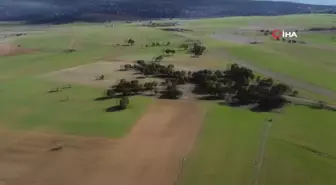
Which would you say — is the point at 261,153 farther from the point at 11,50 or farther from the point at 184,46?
the point at 11,50

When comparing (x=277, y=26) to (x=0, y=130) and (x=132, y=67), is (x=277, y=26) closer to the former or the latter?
(x=132, y=67)

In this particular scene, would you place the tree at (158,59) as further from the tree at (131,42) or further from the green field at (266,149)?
the green field at (266,149)

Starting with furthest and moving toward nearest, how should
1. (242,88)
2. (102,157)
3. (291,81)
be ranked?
(291,81)
(242,88)
(102,157)

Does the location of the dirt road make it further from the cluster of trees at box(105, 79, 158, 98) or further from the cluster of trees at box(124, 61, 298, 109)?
the cluster of trees at box(105, 79, 158, 98)

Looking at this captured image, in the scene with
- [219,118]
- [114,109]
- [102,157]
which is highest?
[114,109]

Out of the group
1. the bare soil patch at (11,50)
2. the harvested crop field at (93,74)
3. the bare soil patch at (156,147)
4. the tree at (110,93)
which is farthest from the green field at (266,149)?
the bare soil patch at (11,50)

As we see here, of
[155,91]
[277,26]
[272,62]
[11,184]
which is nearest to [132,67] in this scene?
[155,91]

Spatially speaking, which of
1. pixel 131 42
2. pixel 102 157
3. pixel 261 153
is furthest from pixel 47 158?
pixel 131 42
